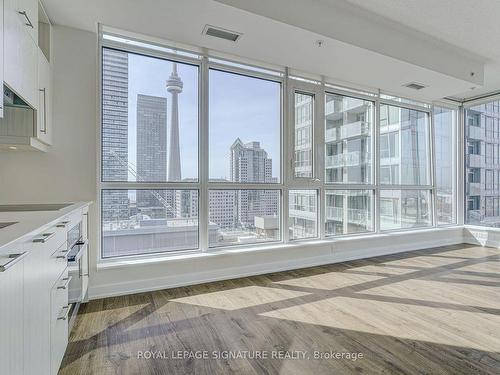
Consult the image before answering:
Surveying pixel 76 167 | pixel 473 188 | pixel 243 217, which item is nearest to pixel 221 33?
pixel 76 167

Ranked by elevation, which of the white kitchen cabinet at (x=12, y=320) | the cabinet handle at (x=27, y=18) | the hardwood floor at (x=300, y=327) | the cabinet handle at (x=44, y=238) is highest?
the cabinet handle at (x=27, y=18)

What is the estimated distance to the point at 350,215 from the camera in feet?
16.1

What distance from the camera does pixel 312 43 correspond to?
3254 mm

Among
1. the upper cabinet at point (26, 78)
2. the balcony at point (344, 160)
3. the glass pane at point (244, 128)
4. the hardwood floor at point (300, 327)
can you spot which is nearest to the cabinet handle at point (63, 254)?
the hardwood floor at point (300, 327)

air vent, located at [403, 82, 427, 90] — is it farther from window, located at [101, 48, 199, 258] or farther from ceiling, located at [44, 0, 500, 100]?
window, located at [101, 48, 199, 258]

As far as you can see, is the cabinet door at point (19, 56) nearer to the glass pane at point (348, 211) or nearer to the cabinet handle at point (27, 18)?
the cabinet handle at point (27, 18)

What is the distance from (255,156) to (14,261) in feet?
10.7

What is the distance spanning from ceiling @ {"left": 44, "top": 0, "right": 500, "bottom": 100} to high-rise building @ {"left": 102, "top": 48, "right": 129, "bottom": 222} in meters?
0.41

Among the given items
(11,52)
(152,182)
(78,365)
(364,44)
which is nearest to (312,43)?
(364,44)

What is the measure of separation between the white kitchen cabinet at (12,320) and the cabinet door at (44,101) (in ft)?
5.80

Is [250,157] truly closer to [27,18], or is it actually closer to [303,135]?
[303,135]

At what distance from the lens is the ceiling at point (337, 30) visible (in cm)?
269

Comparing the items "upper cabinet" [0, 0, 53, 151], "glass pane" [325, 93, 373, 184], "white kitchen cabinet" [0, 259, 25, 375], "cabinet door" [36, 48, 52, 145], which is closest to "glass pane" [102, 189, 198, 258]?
"cabinet door" [36, 48, 52, 145]

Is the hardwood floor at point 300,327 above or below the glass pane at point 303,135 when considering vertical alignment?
below
